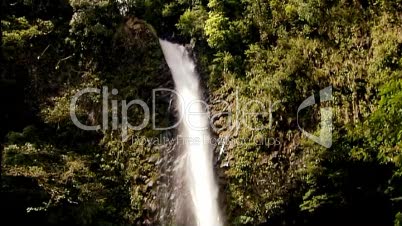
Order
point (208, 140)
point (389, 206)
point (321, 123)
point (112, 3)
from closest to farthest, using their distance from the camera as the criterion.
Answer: point (389, 206)
point (321, 123)
point (208, 140)
point (112, 3)

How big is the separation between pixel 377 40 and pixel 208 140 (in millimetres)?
4293

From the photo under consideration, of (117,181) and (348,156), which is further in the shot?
(117,181)

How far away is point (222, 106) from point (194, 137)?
3.30 ft

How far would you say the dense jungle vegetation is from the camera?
952cm

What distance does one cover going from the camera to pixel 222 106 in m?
11.8

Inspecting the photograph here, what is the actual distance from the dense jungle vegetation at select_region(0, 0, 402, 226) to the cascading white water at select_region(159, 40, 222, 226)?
0.27 meters

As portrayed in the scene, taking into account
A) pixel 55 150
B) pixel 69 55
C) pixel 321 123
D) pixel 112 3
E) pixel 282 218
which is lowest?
pixel 282 218

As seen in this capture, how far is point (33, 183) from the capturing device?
10.7 meters

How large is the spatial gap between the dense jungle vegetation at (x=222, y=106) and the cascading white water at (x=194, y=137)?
0.89ft

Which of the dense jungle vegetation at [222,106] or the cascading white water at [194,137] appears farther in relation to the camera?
the cascading white water at [194,137]

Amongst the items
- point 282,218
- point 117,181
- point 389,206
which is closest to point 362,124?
point 389,206

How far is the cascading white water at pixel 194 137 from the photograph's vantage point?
1057 cm

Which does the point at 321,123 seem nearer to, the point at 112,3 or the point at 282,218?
the point at 282,218

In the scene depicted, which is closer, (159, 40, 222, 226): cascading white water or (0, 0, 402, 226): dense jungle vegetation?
(0, 0, 402, 226): dense jungle vegetation
